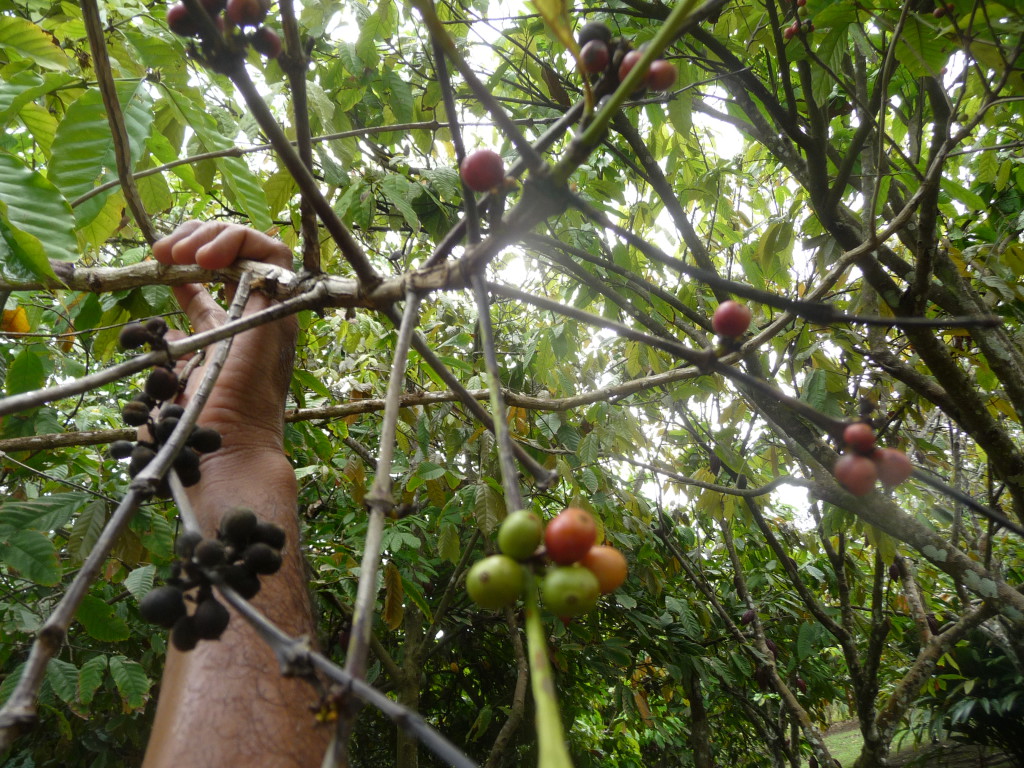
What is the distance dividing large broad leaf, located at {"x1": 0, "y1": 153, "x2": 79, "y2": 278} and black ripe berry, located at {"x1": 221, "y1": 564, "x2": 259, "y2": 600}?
779 mm

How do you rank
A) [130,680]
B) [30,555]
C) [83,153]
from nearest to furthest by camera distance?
[83,153], [30,555], [130,680]

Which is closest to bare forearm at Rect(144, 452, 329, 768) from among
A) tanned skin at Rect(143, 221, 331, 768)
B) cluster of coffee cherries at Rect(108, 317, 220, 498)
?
tanned skin at Rect(143, 221, 331, 768)

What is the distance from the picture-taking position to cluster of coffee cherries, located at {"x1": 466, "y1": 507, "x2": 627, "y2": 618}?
0.51m

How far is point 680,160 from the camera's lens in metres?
3.44

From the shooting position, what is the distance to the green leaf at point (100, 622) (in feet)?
6.07

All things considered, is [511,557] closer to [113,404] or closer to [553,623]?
[553,623]

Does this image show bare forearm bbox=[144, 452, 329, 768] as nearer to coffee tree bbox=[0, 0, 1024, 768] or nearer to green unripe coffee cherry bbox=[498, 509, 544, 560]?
coffee tree bbox=[0, 0, 1024, 768]

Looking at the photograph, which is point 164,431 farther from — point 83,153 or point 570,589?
point 83,153

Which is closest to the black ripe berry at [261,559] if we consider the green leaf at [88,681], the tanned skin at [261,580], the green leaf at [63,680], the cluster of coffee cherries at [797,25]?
the tanned skin at [261,580]

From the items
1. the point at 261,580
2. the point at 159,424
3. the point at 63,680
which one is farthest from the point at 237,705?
the point at 63,680

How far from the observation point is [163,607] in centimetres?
67

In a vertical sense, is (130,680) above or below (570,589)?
above

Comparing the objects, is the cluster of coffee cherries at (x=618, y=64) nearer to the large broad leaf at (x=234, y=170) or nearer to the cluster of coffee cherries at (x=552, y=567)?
the cluster of coffee cherries at (x=552, y=567)

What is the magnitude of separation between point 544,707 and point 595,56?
715 mm
